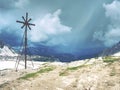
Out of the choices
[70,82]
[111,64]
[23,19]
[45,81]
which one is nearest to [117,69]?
[111,64]

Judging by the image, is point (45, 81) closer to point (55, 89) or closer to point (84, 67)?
point (55, 89)

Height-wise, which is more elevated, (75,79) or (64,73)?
(64,73)

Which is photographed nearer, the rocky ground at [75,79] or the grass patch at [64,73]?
the rocky ground at [75,79]

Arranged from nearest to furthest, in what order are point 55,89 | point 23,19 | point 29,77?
point 55,89, point 29,77, point 23,19

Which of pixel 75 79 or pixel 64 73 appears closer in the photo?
pixel 75 79

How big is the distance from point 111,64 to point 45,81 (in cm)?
1080

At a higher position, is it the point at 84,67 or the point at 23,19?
the point at 23,19

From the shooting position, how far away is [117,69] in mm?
54531

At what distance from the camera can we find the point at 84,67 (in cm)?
5772

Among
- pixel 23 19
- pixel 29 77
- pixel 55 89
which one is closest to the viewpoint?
pixel 55 89

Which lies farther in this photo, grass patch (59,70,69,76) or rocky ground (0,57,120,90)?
grass patch (59,70,69,76)

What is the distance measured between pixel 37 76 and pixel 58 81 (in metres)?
4.23

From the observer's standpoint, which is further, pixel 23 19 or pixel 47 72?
pixel 23 19

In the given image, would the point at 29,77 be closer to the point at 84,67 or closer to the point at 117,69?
the point at 84,67
